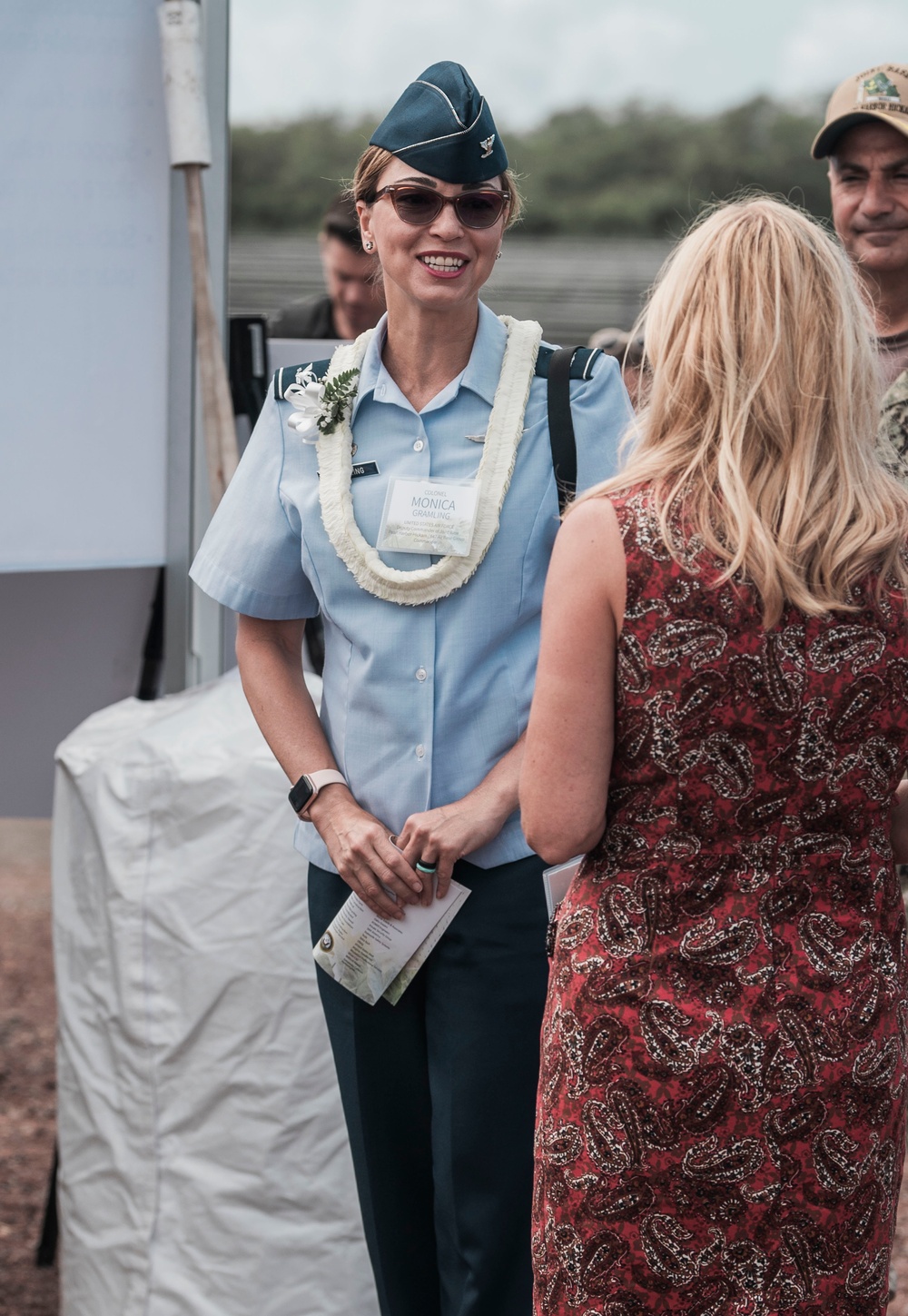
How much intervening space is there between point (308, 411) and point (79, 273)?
81cm

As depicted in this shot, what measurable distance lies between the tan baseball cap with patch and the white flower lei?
2.32 feet

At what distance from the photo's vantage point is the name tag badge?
1626 mm

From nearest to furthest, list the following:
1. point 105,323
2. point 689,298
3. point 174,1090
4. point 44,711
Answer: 1. point 689,298
2. point 174,1090
3. point 105,323
4. point 44,711

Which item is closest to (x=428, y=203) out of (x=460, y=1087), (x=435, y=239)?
(x=435, y=239)

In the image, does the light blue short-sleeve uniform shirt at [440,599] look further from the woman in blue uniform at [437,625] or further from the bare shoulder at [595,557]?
the bare shoulder at [595,557]

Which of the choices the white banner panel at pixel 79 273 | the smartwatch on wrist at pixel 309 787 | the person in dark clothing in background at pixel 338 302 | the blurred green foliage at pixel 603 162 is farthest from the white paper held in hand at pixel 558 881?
the blurred green foliage at pixel 603 162

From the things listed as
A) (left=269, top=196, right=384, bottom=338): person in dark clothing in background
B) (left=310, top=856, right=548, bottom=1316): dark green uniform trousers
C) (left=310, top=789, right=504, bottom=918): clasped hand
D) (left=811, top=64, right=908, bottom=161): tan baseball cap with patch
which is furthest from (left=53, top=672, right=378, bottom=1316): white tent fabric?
(left=269, top=196, right=384, bottom=338): person in dark clothing in background

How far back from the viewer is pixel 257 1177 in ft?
7.05

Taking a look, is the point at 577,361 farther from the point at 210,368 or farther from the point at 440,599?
the point at 210,368

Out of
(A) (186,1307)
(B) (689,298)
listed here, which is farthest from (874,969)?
(A) (186,1307)

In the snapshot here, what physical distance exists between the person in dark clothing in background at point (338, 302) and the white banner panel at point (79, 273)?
90cm

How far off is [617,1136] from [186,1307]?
1.20 meters

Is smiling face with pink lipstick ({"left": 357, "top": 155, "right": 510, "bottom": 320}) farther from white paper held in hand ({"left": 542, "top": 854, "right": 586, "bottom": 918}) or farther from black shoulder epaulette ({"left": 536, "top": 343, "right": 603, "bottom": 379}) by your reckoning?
white paper held in hand ({"left": 542, "top": 854, "right": 586, "bottom": 918})

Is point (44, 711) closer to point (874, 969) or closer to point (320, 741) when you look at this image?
point (320, 741)
